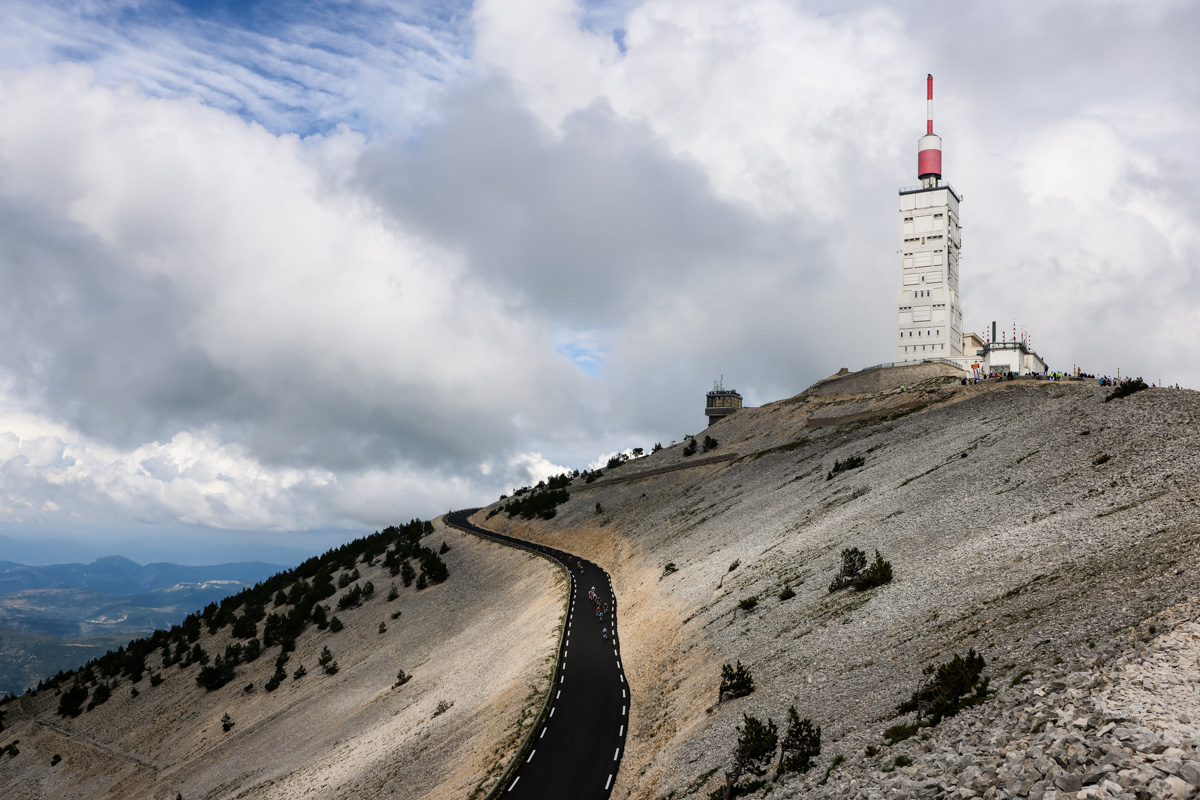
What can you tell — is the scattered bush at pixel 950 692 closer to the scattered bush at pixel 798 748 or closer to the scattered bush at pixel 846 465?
the scattered bush at pixel 798 748

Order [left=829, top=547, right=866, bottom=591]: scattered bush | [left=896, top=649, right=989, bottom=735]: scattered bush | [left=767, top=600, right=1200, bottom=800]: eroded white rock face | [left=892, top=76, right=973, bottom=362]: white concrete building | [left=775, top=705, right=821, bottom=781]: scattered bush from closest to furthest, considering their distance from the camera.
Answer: [left=767, top=600, right=1200, bottom=800]: eroded white rock face
[left=896, top=649, right=989, bottom=735]: scattered bush
[left=775, top=705, right=821, bottom=781]: scattered bush
[left=829, top=547, right=866, bottom=591]: scattered bush
[left=892, top=76, right=973, bottom=362]: white concrete building

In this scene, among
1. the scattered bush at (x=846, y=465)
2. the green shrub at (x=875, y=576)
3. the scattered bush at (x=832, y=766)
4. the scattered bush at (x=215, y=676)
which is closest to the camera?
the scattered bush at (x=832, y=766)

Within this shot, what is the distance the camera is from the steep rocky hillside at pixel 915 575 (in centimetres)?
2062

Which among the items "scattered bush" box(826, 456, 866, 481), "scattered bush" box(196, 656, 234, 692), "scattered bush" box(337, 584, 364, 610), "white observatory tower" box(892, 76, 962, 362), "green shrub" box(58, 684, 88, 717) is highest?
"white observatory tower" box(892, 76, 962, 362)

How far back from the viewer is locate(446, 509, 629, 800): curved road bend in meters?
27.4

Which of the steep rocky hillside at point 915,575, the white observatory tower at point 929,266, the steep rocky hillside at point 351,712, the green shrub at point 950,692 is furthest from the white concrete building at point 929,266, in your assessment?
the green shrub at point 950,692

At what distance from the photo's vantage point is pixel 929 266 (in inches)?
3930

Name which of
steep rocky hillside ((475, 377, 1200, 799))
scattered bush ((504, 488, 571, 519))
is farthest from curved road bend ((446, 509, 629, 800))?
scattered bush ((504, 488, 571, 519))

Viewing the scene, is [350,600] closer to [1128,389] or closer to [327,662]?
[327,662]

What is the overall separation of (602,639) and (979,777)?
29.7m

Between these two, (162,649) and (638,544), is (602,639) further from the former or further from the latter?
(162,649)

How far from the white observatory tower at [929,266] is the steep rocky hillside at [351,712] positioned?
59.3 m

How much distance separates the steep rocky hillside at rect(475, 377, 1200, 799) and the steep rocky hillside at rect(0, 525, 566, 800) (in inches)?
276

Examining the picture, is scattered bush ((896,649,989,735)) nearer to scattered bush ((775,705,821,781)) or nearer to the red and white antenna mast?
scattered bush ((775,705,821,781))
